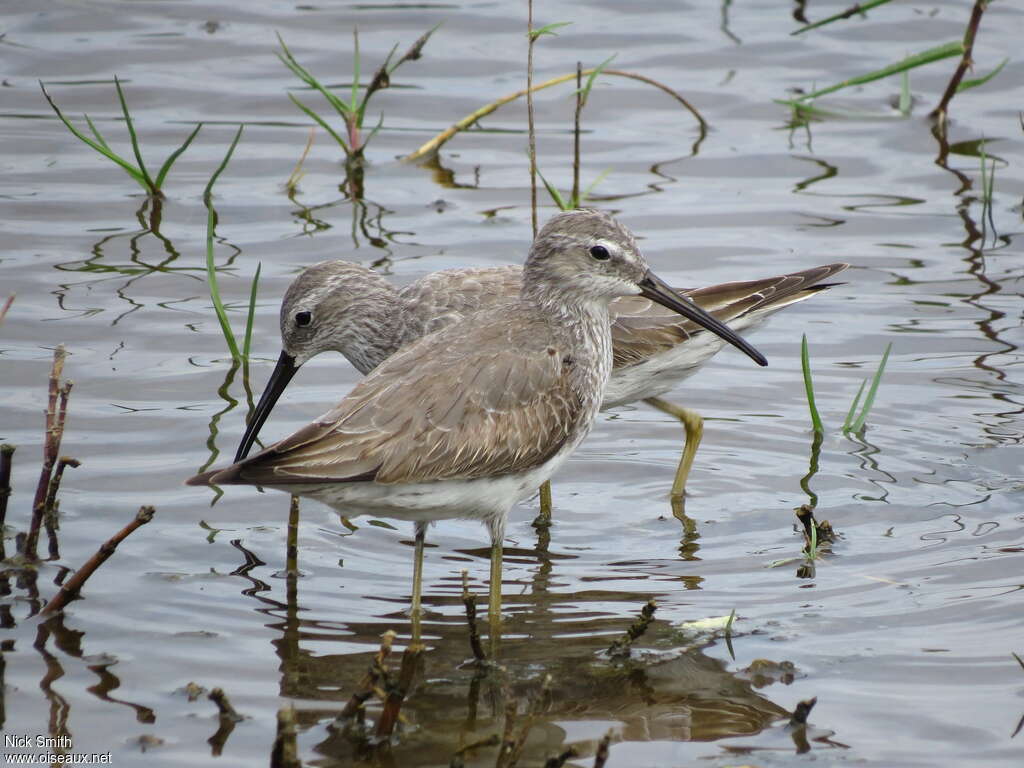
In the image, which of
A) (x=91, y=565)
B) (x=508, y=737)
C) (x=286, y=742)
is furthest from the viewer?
(x=91, y=565)

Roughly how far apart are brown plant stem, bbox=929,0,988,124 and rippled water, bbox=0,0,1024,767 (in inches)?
9.0

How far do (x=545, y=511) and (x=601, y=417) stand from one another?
1.61 metres

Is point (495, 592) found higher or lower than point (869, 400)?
lower

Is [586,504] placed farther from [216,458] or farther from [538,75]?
[538,75]

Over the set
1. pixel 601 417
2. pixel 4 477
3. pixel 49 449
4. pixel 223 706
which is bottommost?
pixel 601 417

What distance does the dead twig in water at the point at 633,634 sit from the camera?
5852mm

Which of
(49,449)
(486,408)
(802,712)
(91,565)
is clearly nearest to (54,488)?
(49,449)

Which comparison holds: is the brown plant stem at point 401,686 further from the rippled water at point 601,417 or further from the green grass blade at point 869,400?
the green grass blade at point 869,400

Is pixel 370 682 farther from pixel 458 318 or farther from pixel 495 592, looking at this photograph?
pixel 458 318

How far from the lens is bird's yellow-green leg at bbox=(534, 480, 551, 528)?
26.1ft

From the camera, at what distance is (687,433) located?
28.4ft

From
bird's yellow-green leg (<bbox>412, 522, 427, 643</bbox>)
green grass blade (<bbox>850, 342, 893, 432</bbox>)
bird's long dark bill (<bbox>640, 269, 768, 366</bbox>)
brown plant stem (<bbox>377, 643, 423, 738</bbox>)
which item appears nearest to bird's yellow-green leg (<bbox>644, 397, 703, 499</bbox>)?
green grass blade (<bbox>850, 342, 893, 432</bbox>)

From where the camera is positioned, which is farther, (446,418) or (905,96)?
(905,96)

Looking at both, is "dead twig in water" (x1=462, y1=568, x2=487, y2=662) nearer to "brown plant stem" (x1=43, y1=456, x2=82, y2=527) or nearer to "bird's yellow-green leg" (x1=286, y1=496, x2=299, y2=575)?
"bird's yellow-green leg" (x1=286, y1=496, x2=299, y2=575)
